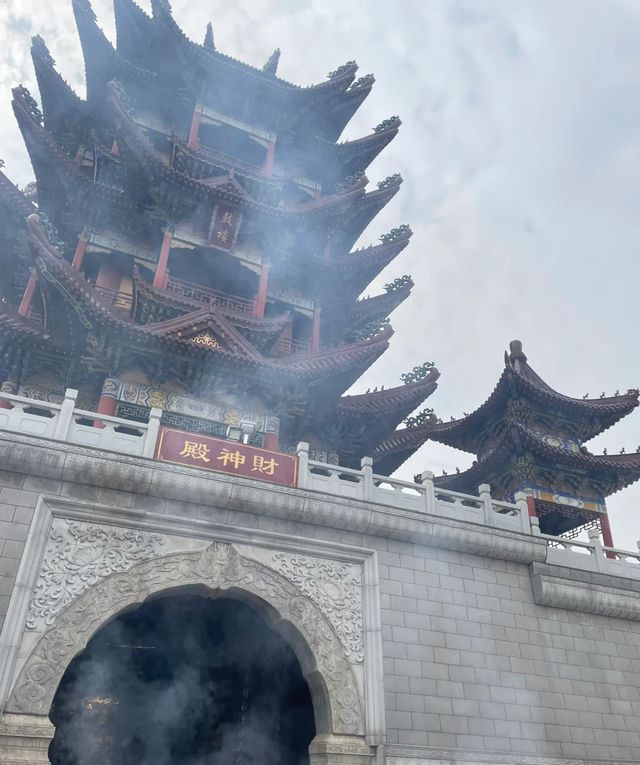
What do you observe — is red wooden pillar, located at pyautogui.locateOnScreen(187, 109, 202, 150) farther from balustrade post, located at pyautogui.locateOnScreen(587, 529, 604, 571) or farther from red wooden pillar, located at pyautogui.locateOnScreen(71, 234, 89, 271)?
balustrade post, located at pyautogui.locateOnScreen(587, 529, 604, 571)

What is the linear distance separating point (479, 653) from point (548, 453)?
8712mm

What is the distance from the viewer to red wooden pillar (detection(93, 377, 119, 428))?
11688 millimetres

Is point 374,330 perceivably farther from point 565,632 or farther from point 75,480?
point 75,480

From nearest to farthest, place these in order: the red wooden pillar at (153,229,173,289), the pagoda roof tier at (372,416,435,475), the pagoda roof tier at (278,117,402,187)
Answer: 1. the red wooden pillar at (153,229,173,289)
2. the pagoda roof tier at (372,416,435,475)
3. the pagoda roof tier at (278,117,402,187)

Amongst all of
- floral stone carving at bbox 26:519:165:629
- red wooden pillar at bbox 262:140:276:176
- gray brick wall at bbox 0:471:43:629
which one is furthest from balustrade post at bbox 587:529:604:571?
red wooden pillar at bbox 262:140:276:176

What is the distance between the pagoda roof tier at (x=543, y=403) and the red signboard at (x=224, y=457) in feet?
29.0

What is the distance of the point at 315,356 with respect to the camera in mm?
12703

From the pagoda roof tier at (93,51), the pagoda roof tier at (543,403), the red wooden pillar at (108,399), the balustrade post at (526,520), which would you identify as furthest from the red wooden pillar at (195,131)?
the balustrade post at (526,520)

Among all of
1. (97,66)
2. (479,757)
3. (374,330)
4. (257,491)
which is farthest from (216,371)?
(97,66)

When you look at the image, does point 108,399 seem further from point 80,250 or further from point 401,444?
point 401,444

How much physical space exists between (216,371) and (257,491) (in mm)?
3481

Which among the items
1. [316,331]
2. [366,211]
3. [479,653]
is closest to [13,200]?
[316,331]

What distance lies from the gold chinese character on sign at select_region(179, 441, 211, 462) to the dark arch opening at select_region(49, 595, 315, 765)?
3211 mm

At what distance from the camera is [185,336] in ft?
38.8
